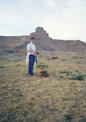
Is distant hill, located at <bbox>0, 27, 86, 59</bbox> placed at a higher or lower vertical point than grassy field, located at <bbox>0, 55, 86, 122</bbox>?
higher

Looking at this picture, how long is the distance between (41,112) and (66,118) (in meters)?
0.55

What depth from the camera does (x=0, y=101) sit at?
361cm

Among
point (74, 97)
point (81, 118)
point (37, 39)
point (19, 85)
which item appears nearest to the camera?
point (81, 118)

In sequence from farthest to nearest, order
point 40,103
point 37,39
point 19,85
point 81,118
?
point 37,39 → point 19,85 → point 40,103 → point 81,118

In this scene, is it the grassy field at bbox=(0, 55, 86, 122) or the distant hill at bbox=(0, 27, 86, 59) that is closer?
the grassy field at bbox=(0, 55, 86, 122)

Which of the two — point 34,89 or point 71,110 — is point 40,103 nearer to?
point 71,110

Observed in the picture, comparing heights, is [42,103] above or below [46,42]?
below

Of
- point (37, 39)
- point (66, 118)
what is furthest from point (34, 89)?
point (37, 39)

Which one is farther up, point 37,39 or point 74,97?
point 37,39

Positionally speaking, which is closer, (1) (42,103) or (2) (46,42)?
(1) (42,103)

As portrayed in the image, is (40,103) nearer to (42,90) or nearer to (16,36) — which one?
(42,90)

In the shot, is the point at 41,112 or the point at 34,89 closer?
the point at 41,112

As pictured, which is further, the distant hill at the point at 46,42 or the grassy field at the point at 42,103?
the distant hill at the point at 46,42

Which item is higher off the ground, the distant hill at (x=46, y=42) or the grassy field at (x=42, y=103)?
the distant hill at (x=46, y=42)
